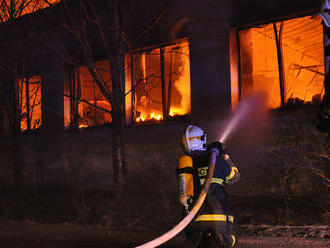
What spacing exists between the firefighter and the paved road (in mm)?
2444

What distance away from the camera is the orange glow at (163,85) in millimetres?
12117

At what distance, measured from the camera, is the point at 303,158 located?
7.51 meters

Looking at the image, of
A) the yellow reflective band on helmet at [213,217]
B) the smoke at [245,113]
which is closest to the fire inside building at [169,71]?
the smoke at [245,113]

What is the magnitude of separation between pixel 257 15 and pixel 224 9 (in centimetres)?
95

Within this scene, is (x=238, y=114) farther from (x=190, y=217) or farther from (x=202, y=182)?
(x=190, y=217)

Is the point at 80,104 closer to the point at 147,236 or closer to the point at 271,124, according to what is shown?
the point at 271,124

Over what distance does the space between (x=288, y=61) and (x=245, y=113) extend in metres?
1.70

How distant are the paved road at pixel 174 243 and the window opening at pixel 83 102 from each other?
710 centimetres

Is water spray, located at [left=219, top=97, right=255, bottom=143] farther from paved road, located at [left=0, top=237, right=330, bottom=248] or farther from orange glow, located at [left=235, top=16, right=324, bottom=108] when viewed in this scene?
paved road, located at [left=0, top=237, right=330, bottom=248]

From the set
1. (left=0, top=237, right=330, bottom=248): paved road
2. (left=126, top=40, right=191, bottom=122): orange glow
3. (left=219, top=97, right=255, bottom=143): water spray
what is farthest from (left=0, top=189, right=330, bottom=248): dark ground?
(left=126, top=40, right=191, bottom=122): orange glow

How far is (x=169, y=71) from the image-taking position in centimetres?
1245

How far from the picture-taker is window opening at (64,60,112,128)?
14.2 meters

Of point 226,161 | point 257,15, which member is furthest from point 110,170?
point 226,161

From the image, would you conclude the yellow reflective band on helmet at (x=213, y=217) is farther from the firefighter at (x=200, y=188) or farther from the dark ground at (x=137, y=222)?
the dark ground at (x=137, y=222)
